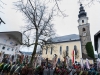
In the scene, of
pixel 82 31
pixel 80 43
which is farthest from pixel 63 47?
pixel 82 31

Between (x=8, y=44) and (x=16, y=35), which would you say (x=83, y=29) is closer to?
(x=16, y=35)

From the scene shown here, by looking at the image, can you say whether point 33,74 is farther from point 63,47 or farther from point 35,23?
point 63,47

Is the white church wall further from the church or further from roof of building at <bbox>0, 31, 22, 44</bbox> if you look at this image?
the church

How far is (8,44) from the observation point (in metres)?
17.4

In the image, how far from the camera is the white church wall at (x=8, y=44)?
1629cm

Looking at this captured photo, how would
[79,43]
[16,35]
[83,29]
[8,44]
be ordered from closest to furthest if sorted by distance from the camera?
[8,44], [16,35], [79,43], [83,29]

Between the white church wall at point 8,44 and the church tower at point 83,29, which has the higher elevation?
the church tower at point 83,29

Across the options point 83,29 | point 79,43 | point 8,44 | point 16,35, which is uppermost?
point 83,29

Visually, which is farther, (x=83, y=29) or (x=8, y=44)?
(x=83, y=29)

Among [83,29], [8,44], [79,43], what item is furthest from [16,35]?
[83,29]

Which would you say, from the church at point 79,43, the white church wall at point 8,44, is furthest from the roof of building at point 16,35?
the church at point 79,43

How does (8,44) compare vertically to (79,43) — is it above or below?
below

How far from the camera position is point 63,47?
1624 inches

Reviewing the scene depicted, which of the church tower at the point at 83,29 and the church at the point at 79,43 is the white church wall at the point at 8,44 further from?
the church tower at the point at 83,29
